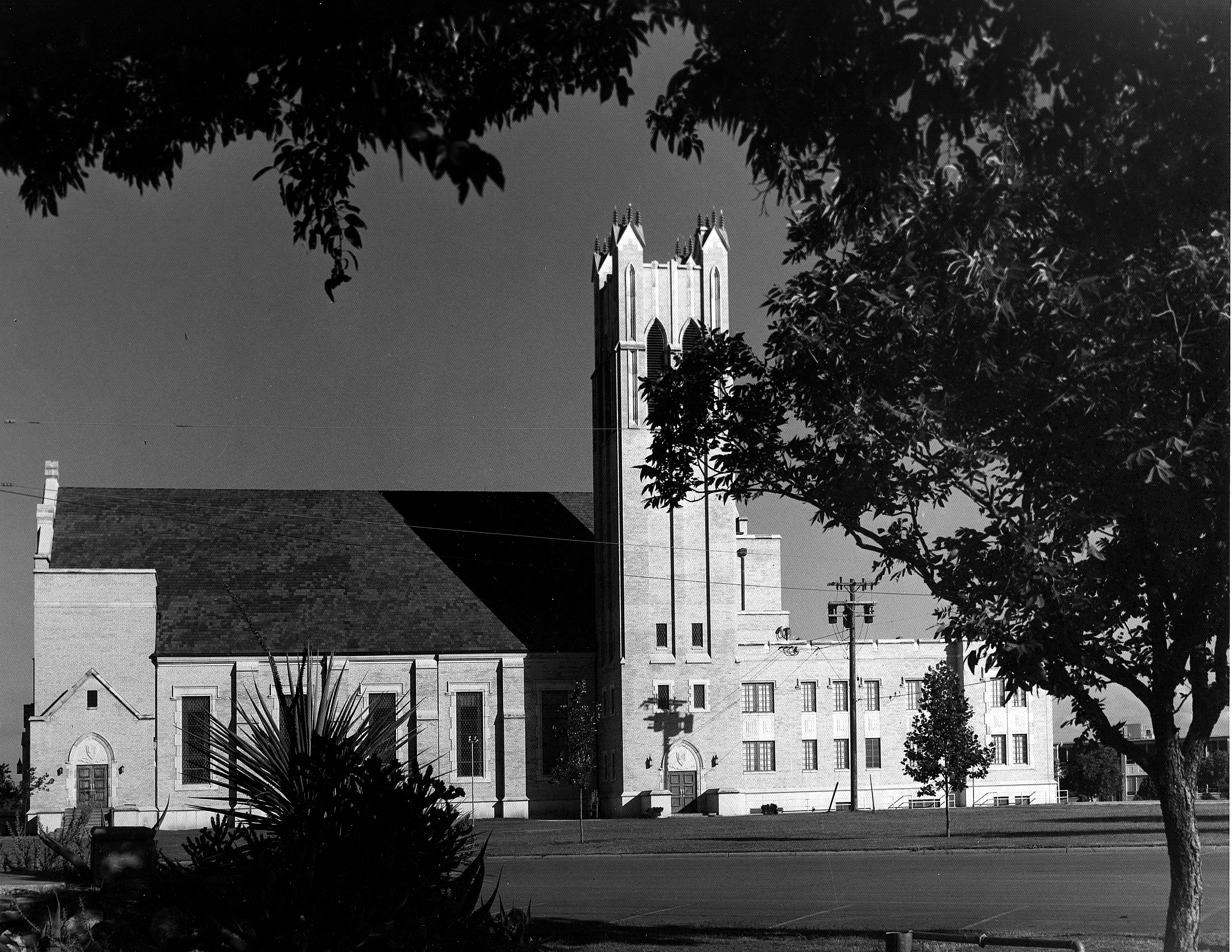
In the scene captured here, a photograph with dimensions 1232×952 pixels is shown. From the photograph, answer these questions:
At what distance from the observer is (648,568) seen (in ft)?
87.3

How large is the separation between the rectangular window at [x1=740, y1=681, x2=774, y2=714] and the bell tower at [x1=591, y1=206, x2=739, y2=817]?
1.17 m

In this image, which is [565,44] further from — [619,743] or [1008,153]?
[619,743]

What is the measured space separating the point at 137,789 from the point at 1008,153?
21.9 feet

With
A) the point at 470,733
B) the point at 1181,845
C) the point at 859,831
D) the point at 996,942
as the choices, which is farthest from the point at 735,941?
the point at 859,831

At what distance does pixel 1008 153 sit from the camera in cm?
739

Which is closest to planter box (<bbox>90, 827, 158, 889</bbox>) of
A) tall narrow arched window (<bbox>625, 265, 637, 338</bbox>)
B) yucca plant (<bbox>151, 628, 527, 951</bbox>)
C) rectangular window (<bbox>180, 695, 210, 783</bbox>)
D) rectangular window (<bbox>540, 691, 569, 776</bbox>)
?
rectangular window (<bbox>180, 695, 210, 783</bbox>)

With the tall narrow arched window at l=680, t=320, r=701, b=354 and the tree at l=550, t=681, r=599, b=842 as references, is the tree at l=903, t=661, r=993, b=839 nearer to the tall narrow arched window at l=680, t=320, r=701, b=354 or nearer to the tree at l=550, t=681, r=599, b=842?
the tree at l=550, t=681, r=599, b=842

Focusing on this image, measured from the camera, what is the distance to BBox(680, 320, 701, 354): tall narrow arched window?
379 inches

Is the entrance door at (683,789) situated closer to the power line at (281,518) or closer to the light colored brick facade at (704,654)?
the light colored brick facade at (704,654)

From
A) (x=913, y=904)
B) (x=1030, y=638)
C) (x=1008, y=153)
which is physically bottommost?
(x=913, y=904)

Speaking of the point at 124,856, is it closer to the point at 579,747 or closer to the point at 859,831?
the point at 579,747

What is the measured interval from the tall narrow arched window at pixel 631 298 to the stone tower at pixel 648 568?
0.02 m

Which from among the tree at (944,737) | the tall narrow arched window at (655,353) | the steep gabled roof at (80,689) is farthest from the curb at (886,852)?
the tree at (944,737)

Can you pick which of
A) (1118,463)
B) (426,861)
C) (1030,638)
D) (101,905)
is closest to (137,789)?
(101,905)
